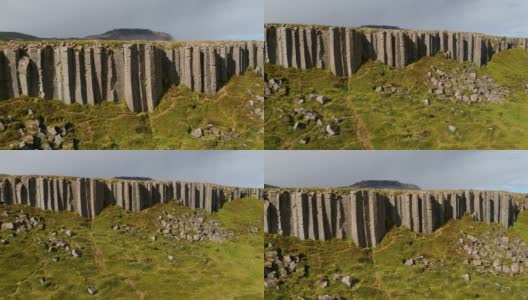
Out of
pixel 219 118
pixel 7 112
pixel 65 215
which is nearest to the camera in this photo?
pixel 7 112

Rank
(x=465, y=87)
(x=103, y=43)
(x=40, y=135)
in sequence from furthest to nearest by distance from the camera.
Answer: (x=465, y=87) → (x=103, y=43) → (x=40, y=135)

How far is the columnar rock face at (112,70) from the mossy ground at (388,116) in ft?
7.45

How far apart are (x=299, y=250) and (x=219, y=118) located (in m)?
5.91

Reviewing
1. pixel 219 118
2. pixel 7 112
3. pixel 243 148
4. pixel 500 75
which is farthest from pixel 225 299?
pixel 500 75

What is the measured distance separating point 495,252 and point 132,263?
48.5 ft

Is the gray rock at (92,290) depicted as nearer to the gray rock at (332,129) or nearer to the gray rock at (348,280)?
the gray rock at (348,280)

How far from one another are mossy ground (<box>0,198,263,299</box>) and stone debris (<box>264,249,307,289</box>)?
2.39 ft

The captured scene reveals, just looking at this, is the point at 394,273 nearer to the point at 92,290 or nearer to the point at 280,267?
the point at 280,267

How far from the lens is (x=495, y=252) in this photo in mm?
14945

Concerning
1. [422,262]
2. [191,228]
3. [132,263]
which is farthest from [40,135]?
[422,262]

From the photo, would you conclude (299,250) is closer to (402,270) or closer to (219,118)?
(402,270)

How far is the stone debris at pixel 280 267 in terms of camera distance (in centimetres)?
1375

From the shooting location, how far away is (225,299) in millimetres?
14633

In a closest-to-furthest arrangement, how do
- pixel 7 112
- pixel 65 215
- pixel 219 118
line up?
pixel 7 112, pixel 219 118, pixel 65 215
